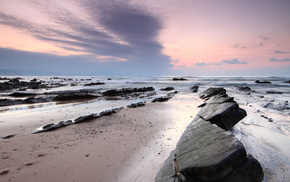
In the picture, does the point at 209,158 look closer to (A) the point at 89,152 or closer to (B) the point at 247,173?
(B) the point at 247,173

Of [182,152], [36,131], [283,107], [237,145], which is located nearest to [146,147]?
[182,152]

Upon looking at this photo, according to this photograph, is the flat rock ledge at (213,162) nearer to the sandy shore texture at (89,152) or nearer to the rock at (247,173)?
the rock at (247,173)

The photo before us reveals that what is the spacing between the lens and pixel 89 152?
14.9ft

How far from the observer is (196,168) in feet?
7.69

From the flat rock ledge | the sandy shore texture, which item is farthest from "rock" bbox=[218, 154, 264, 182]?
the sandy shore texture

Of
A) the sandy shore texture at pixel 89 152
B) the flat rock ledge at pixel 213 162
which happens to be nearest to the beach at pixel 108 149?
the sandy shore texture at pixel 89 152

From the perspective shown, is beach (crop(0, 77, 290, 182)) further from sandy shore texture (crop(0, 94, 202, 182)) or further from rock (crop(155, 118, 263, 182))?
rock (crop(155, 118, 263, 182))

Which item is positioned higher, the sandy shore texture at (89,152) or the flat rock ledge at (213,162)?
the flat rock ledge at (213,162)

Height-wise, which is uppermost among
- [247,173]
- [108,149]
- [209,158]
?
[209,158]

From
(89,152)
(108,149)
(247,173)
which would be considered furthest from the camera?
(108,149)

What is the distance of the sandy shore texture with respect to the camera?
3533 mm

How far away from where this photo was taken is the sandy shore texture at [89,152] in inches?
139

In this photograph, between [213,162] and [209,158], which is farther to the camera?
[209,158]

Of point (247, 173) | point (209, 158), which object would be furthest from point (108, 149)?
point (247, 173)
